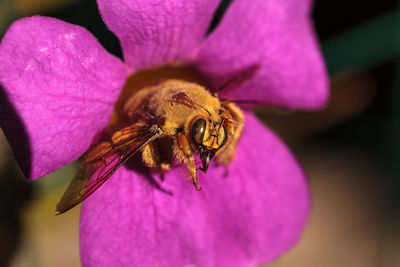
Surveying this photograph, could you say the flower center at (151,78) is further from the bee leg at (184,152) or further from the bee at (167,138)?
the bee leg at (184,152)

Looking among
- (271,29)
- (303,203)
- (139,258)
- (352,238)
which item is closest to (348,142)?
(352,238)

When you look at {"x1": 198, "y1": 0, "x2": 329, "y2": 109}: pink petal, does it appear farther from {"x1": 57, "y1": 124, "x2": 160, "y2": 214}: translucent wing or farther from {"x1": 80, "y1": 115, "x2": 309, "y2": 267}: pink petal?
{"x1": 57, "y1": 124, "x2": 160, "y2": 214}: translucent wing

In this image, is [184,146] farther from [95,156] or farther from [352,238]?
[352,238]

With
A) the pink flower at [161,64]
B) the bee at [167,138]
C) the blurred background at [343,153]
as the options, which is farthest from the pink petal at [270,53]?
the blurred background at [343,153]

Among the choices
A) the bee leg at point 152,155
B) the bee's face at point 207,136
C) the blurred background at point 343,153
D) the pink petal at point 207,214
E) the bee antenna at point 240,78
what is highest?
the bee's face at point 207,136

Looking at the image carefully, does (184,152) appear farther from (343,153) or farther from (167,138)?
(343,153)

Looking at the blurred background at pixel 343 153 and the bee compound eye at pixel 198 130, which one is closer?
the bee compound eye at pixel 198 130

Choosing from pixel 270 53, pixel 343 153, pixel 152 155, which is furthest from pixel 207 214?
pixel 343 153
